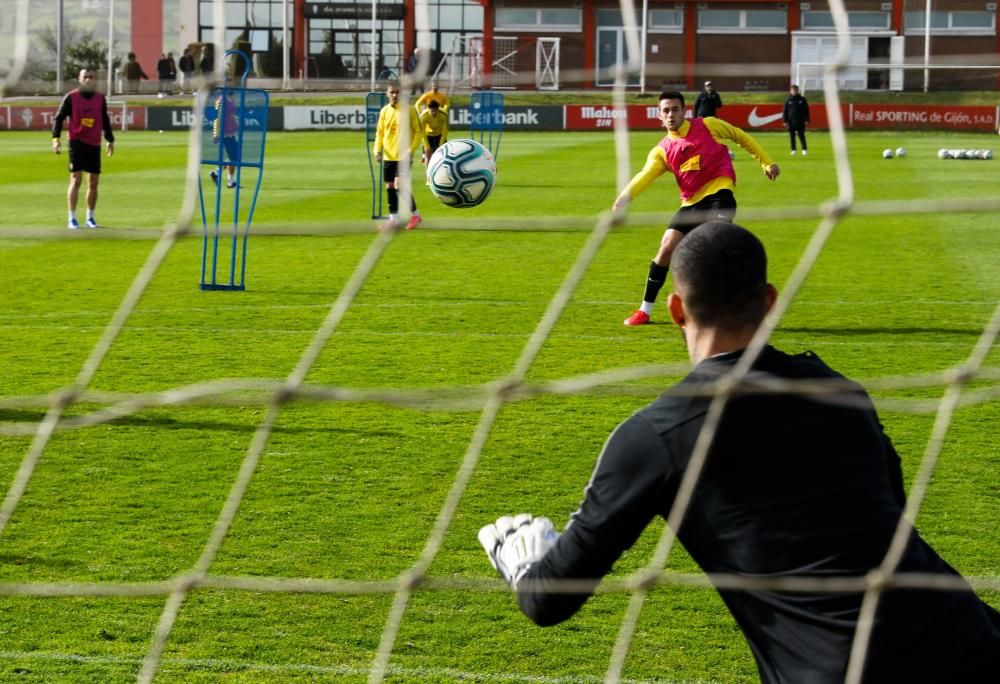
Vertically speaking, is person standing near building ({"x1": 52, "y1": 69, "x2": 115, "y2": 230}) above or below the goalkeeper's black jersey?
above

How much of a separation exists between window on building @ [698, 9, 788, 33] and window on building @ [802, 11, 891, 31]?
801 millimetres

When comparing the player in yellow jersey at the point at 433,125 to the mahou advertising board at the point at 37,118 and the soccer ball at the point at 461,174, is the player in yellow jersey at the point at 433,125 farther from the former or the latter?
the mahou advertising board at the point at 37,118

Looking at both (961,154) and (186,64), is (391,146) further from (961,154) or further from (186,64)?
(961,154)

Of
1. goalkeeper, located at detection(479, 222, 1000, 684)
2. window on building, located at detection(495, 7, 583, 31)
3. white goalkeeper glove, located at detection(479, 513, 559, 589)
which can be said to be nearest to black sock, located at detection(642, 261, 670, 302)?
white goalkeeper glove, located at detection(479, 513, 559, 589)

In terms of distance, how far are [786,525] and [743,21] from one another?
148 ft

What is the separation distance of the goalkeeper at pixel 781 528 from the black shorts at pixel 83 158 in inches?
503

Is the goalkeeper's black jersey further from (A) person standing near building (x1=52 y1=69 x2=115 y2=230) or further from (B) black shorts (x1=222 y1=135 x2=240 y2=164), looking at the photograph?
(A) person standing near building (x1=52 y1=69 x2=115 y2=230)

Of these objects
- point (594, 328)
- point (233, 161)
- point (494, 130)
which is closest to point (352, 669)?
point (594, 328)

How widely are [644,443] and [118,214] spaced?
15.1 meters

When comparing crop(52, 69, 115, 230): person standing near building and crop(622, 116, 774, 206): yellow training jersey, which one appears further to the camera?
crop(52, 69, 115, 230): person standing near building

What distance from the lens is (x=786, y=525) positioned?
271 cm

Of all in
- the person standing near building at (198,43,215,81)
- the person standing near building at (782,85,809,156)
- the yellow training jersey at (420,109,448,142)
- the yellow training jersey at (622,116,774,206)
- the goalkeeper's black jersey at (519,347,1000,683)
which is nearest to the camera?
the goalkeeper's black jersey at (519,347,1000,683)

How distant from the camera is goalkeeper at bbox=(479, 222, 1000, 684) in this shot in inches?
106

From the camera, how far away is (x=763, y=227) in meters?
15.3
